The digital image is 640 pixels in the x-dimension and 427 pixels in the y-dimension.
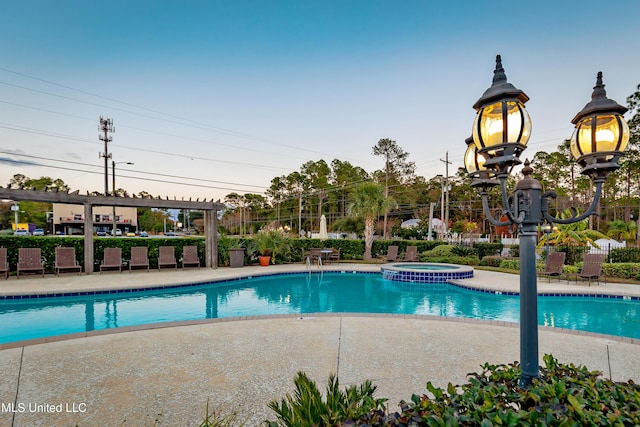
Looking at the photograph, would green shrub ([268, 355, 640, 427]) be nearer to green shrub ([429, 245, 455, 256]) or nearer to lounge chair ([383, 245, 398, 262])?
lounge chair ([383, 245, 398, 262])

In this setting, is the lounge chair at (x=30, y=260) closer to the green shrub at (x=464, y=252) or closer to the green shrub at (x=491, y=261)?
the green shrub at (x=464, y=252)

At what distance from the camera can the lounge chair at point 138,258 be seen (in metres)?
13.0

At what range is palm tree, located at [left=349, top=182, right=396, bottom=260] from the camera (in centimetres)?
1872

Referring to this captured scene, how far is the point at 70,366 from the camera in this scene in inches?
164

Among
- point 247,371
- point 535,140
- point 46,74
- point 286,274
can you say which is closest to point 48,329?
point 247,371

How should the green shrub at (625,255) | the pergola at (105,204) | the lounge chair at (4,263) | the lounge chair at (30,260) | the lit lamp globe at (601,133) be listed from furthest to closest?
the green shrub at (625,255) < the lounge chair at (30,260) < the pergola at (105,204) < the lounge chair at (4,263) < the lit lamp globe at (601,133)

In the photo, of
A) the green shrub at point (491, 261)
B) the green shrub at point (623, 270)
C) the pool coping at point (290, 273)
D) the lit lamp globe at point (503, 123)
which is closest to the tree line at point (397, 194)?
the green shrub at point (491, 261)

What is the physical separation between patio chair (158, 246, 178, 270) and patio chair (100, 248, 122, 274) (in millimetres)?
1329

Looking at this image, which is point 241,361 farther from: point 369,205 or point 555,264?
point 369,205

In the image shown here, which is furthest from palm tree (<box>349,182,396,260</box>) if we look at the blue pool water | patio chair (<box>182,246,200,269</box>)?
patio chair (<box>182,246,200,269</box>)

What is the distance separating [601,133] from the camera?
8.66 feet

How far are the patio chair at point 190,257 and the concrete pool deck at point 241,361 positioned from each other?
822cm

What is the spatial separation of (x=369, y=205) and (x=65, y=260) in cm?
1310

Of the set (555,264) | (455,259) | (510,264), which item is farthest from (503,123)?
(455,259)
